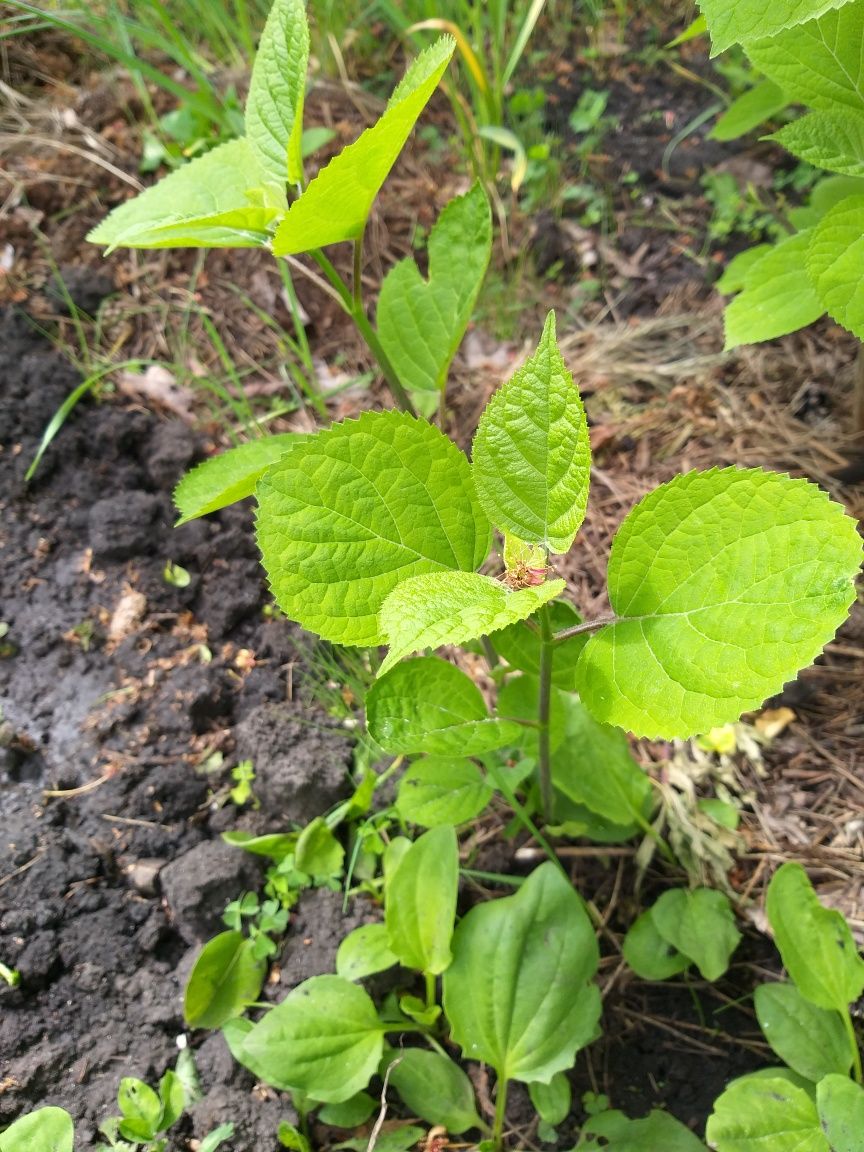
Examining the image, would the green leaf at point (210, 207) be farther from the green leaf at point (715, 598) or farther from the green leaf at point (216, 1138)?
the green leaf at point (216, 1138)

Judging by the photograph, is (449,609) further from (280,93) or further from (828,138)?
(828,138)

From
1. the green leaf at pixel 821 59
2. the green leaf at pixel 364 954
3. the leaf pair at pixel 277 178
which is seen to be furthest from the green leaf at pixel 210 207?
the green leaf at pixel 364 954

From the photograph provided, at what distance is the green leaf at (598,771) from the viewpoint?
1.40 metres

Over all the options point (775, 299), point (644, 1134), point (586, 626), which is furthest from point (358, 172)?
point (644, 1134)

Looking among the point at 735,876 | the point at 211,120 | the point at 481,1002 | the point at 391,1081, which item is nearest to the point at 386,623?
the point at 481,1002

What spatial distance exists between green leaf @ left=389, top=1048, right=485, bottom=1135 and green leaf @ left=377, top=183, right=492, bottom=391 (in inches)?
43.3

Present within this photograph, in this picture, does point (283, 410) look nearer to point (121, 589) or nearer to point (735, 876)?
point (121, 589)

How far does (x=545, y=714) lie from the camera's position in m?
1.19

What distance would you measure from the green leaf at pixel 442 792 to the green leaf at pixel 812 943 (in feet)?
1.63

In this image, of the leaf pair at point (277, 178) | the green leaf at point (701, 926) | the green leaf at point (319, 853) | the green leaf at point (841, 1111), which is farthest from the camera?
the green leaf at point (319, 853)

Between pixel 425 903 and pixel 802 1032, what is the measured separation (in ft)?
2.05

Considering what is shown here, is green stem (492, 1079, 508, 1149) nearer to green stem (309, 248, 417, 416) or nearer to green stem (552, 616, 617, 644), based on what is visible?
green stem (552, 616, 617, 644)

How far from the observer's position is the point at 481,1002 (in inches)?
51.3

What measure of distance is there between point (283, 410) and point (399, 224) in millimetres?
713
